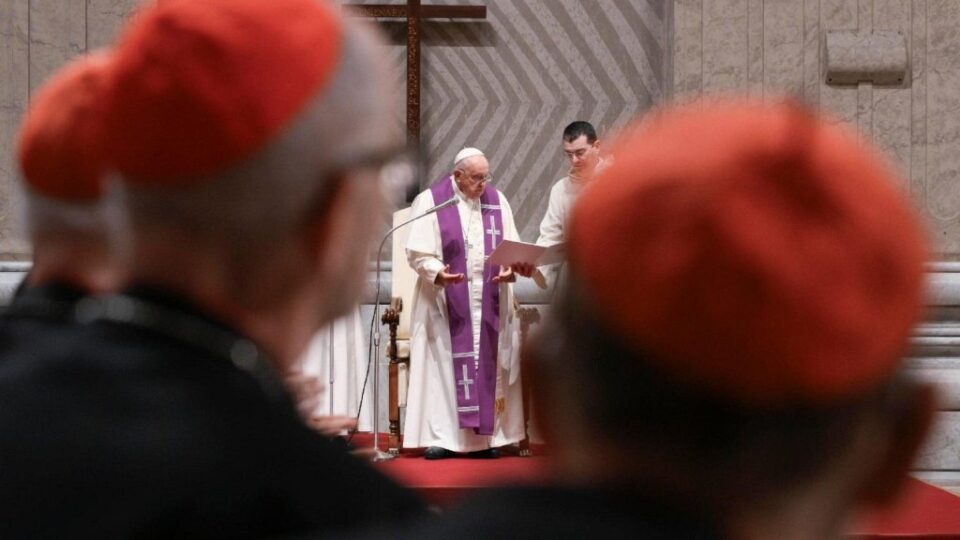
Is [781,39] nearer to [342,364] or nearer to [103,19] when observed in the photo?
[342,364]

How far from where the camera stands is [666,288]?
0.75 metres

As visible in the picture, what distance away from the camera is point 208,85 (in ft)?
3.85

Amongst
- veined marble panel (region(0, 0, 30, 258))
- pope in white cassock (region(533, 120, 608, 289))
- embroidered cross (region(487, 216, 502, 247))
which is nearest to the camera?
embroidered cross (region(487, 216, 502, 247))

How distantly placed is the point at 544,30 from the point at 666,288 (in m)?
10.2

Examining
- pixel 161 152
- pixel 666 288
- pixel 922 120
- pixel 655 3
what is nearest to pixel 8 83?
pixel 655 3

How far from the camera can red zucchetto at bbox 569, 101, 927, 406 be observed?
2.44 ft

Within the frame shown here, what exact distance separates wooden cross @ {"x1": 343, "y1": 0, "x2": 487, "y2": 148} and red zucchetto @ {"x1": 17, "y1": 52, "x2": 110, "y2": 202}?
28.0 feet

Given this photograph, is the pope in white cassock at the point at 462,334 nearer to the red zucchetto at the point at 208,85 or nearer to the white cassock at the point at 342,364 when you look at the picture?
the white cassock at the point at 342,364

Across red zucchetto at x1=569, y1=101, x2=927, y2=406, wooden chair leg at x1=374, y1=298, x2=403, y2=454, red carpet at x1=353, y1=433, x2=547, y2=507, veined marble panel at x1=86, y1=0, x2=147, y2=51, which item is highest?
veined marble panel at x1=86, y1=0, x2=147, y2=51

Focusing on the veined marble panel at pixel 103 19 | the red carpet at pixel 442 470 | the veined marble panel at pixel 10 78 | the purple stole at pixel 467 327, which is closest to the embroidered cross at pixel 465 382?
the purple stole at pixel 467 327

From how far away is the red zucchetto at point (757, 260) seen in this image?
745 millimetres

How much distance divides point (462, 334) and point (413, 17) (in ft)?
9.67

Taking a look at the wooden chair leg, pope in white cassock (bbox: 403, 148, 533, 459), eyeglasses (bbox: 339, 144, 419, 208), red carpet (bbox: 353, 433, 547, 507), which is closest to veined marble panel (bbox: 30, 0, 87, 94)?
pope in white cassock (bbox: 403, 148, 533, 459)

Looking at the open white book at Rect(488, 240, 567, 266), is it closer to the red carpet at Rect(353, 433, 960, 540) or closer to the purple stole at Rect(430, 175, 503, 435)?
the purple stole at Rect(430, 175, 503, 435)
